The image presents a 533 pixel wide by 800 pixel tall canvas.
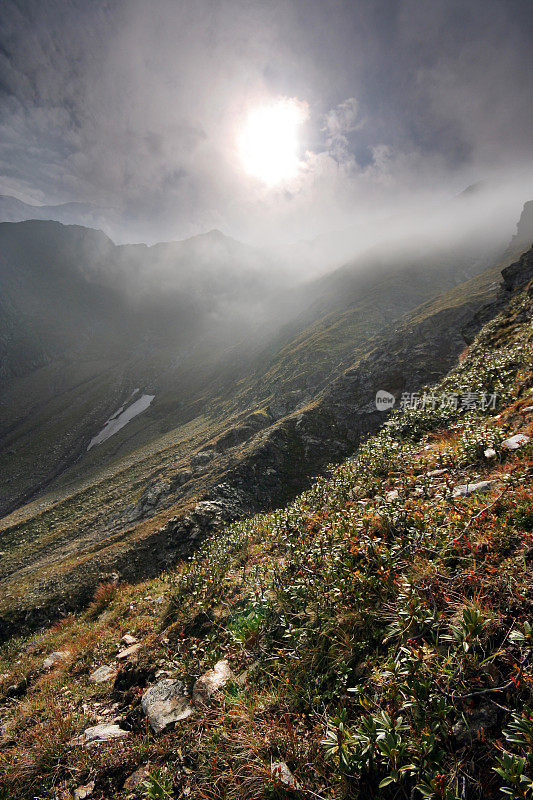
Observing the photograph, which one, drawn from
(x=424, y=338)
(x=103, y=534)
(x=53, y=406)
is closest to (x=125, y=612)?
(x=103, y=534)

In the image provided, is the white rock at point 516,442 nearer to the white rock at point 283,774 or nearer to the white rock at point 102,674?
the white rock at point 283,774

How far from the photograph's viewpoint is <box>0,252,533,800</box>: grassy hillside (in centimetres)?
315

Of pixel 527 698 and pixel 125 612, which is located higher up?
pixel 527 698

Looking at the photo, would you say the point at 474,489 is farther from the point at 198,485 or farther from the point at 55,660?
the point at 198,485

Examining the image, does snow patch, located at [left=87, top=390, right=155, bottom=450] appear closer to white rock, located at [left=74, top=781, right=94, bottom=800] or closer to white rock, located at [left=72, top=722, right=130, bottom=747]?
white rock, located at [left=72, top=722, right=130, bottom=747]

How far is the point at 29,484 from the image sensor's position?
84.9m

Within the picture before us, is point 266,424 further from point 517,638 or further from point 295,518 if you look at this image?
point 517,638

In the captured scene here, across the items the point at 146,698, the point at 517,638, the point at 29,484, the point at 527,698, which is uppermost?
the point at 29,484

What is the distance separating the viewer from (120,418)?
11162 centimetres

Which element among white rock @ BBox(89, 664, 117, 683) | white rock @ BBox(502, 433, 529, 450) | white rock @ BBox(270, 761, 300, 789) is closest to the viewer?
white rock @ BBox(270, 761, 300, 789)

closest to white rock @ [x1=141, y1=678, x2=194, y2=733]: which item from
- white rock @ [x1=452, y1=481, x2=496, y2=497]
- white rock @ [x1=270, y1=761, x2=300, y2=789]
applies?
white rock @ [x1=270, y1=761, x2=300, y2=789]

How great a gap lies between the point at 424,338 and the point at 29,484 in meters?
106

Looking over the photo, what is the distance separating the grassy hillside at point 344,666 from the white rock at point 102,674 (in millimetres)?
142

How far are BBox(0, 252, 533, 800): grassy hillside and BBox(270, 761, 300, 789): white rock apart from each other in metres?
0.02
